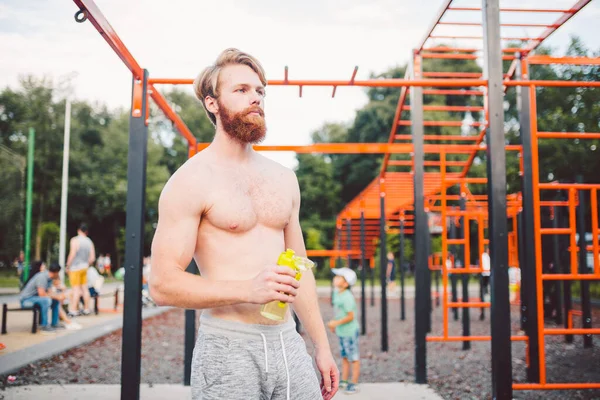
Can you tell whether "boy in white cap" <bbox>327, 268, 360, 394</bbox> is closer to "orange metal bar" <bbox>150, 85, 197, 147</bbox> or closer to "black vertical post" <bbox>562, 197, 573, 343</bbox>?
"orange metal bar" <bbox>150, 85, 197, 147</bbox>

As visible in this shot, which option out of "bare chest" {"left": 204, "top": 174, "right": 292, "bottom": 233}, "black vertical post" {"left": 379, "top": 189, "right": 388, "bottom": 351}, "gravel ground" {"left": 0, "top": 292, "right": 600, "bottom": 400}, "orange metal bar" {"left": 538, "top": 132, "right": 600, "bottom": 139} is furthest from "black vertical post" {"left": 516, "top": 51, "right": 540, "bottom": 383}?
"black vertical post" {"left": 379, "top": 189, "right": 388, "bottom": 351}

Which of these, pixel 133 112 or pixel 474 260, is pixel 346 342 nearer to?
pixel 133 112

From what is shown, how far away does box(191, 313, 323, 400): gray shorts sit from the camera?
167cm

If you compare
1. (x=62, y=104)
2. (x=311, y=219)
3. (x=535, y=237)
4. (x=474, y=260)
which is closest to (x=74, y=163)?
(x=62, y=104)

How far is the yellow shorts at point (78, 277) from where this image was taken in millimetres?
9337

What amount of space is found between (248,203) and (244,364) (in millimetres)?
568

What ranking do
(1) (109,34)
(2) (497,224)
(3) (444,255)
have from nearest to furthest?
(1) (109,34)
(2) (497,224)
(3) (444,255)

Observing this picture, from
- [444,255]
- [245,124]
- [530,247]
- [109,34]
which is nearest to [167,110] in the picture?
[109,34]

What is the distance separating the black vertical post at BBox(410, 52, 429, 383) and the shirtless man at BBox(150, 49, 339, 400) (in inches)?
122

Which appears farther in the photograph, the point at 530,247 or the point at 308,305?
the point at 530,247

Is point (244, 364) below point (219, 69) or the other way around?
below

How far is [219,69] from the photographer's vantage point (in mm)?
1942

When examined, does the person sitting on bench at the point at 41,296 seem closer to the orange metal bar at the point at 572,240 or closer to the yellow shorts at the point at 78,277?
the yellow shorts at the point at 78,277

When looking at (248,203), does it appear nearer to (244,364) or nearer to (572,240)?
(244,364)
